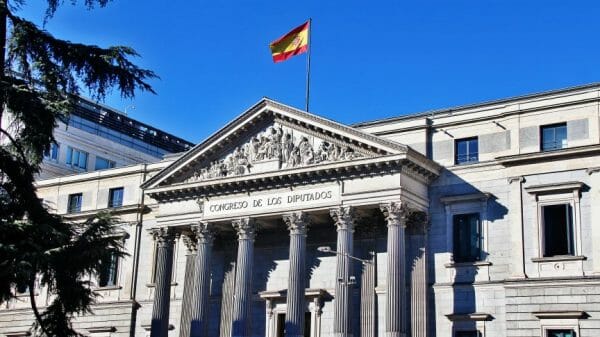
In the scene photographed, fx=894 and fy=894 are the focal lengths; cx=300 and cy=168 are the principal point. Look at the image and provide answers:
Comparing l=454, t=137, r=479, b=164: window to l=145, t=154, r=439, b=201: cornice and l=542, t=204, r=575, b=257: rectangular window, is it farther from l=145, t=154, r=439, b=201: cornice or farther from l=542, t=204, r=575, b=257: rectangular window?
l=542, t=204, r=575, b=257: rectangular window

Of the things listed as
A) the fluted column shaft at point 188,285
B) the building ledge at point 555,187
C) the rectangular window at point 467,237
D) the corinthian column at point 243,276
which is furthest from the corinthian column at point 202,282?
the building ledge at point 555,187

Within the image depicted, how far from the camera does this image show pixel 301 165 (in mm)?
45219

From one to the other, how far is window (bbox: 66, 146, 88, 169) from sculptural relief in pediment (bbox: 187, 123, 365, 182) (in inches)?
1174

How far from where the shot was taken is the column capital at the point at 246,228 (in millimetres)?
46656

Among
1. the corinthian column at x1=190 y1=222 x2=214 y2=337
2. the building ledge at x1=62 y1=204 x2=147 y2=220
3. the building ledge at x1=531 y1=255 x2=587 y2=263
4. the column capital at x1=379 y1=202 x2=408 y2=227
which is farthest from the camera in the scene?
the building ledge at x1=62 y1=204 x2=147 y2=220

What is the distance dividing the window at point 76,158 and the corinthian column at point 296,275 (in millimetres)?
36155

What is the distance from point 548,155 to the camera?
41625 mm

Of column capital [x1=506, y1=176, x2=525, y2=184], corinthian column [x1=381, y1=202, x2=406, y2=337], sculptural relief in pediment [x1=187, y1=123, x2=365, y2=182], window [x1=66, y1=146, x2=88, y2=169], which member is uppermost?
window [x1=66, y1=146, x2=88, y2=169]

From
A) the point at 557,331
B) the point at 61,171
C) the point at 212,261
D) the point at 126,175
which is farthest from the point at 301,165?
the point at 61,171

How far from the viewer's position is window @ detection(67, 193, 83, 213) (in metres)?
61.7

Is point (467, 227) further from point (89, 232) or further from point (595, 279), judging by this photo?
point (89, 232)

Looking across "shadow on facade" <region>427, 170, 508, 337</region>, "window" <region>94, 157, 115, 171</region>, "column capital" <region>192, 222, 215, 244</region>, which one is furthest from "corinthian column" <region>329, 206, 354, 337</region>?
"window" <region>94, 157, 115, 171</region>

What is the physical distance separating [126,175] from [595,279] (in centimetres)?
3205

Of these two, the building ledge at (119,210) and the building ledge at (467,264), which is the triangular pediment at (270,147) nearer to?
the building ledge at (467,264)
